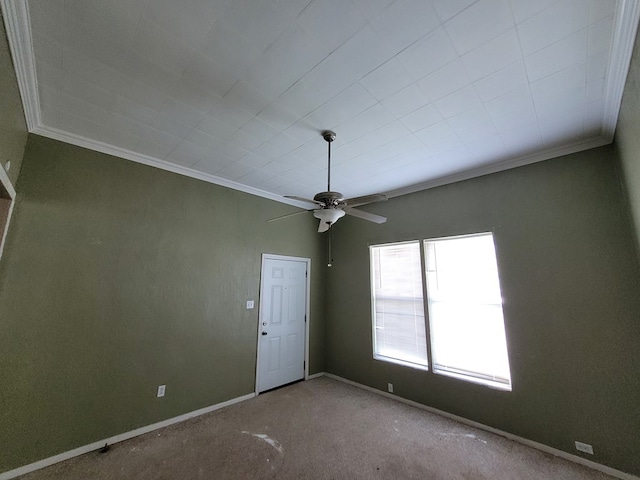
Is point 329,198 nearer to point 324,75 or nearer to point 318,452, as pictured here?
point 324,75

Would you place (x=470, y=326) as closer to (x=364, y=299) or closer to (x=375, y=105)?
Result: (x=364, y=299)

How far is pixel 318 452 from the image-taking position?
245 cm

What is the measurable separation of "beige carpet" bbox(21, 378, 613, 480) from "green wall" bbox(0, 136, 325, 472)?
346 mm

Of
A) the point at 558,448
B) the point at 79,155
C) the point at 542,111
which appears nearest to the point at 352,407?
the point at 558,448

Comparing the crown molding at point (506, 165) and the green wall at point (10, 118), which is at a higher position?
the crown molding at point (506, 165)

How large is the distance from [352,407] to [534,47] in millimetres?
3895

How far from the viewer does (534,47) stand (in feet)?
5.24

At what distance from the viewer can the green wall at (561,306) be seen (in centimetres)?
226

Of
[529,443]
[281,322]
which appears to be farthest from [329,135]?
[529,443]

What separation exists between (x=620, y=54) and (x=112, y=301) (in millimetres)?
4465

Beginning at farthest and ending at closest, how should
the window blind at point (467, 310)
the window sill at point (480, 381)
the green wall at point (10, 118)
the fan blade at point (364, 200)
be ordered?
1. the window blind at point (467, 310)
2. the window sill at point (480, 381)
3. the fan blade at point (364, 200)
4. the green wall at point (10, 118)

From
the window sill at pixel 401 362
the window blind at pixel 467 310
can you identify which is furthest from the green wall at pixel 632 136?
the window sill at pixel 401 362

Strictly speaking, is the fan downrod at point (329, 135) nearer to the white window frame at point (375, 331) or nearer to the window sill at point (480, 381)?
the white window frame at point (375, 331)

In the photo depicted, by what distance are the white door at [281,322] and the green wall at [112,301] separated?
0.20m
